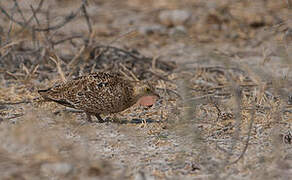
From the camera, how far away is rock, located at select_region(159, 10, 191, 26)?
10.1 meters

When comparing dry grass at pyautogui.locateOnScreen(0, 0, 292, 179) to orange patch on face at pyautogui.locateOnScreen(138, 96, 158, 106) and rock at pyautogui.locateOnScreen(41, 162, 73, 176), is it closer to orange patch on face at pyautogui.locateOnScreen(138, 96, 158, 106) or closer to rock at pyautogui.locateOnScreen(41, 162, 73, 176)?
rock at pyautogui.locateOnScreen(41, 162, 73, 176)

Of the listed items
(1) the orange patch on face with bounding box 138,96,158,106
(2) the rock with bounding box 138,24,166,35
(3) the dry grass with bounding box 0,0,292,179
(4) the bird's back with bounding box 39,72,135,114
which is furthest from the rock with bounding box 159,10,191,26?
(4) the bird's back with bounding box 39,72,135,114

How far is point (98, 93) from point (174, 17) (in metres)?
5.52

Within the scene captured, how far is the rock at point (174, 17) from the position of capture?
10.1m

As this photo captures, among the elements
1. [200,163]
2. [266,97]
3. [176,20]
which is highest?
[176,20]

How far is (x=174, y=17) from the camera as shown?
33.2ft

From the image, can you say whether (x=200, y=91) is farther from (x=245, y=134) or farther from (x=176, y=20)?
(x=176, y=20)

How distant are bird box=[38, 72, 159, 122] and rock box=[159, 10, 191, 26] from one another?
5.11m

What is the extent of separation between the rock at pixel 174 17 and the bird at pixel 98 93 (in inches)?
201

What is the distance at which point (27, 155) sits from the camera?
4.00 meters

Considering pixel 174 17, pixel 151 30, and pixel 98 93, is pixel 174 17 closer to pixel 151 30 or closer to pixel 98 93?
pixel 151 30

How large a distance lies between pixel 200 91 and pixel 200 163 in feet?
7.82

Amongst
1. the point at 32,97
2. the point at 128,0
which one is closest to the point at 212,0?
the point at 128,0

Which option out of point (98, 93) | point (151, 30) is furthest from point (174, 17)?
point (98, 93)
